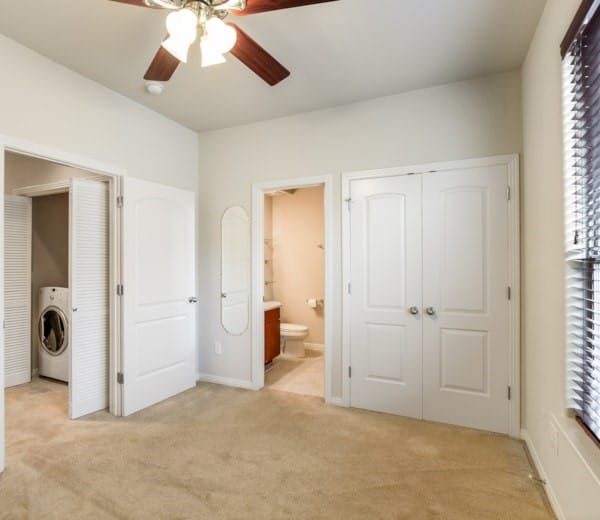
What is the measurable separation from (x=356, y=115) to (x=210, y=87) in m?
1.22

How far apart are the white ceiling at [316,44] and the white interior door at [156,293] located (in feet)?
2.94

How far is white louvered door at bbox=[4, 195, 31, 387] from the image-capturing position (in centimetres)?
366

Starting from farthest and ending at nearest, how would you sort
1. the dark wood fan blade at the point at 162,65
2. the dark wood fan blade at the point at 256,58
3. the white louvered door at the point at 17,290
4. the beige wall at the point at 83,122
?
1. the white louvered door at the point at 17,290
2. the beige wall at the point at 83,122
3. the dark wood fan blade at the point at 162,65
4. the dark wood fan blade at the point at 256,58

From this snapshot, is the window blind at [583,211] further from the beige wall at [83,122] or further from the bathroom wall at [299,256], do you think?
the bathroom wall at [299,256]

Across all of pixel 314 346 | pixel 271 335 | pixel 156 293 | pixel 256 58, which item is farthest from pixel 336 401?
pixel 256 58

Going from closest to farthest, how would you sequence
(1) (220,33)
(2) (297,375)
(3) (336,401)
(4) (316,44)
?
1. (1) (220,33)
2. (4) (316,44)
3. (3) (336,401)
4. (2) (297,375)

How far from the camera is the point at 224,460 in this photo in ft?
7.31

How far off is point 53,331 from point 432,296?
3844 millimetres

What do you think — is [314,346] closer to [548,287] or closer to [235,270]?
[235,270]

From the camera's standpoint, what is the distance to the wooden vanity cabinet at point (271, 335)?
162 inches

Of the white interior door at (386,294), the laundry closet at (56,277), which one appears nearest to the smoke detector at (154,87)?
the laundry closet at (56,277)

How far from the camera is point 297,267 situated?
5391 millimetres

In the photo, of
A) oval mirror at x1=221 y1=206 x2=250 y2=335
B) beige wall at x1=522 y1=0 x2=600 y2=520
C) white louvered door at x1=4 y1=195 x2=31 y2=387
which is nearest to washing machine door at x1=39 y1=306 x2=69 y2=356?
white louvered door at x1=4 y1=195 x2=31 y2=387

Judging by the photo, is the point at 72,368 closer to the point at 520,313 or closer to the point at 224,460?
the point at 224,460
